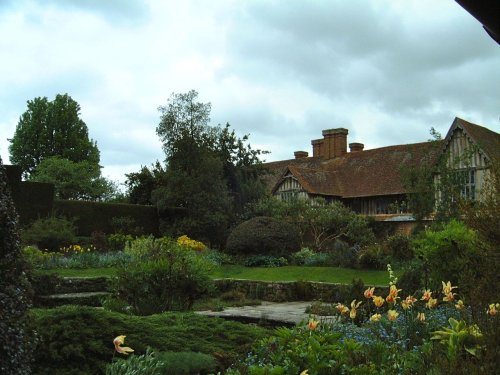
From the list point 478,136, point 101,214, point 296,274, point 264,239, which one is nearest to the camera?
point 296,274

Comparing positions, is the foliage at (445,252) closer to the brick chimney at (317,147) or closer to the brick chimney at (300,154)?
the brick chimney at (317,147)

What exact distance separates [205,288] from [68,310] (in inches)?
183

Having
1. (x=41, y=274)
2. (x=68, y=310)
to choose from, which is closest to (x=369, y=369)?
(x=68, y=310)

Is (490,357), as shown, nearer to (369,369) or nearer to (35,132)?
(369,369)

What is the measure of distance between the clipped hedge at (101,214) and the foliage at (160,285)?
1489 centimetres

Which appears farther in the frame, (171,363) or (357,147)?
(357,147)

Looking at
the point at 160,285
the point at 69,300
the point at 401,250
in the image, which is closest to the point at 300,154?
the point at 401,250

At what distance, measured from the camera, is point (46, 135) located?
4578cm

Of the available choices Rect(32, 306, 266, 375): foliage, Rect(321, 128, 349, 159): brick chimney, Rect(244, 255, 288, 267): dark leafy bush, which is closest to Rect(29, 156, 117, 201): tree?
Rect(321, 128, 349, 159): brick chimney

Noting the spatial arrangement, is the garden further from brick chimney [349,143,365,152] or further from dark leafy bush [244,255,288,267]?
brick chimney [349,143,365,152]

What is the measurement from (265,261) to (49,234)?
23.8ft

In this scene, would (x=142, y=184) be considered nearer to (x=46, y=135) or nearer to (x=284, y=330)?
(x=46, y=135)

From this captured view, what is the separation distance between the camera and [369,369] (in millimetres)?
3932

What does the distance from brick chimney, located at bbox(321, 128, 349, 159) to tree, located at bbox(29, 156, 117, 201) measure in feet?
55.6
